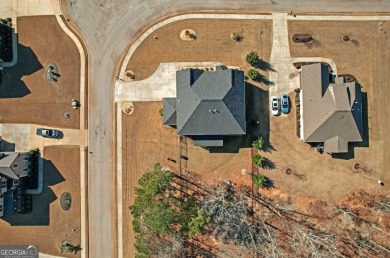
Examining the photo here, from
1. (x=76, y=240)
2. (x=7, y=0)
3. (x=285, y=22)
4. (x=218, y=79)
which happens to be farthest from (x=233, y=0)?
(x=76, y=240)

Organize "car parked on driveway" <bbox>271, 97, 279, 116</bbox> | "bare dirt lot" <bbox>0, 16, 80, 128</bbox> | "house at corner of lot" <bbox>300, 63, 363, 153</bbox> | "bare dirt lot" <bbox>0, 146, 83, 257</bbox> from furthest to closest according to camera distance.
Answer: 1. "bare dirt lot" <bbox>0, 16, 80, 128</bbox>
2. "bare dirt lot" <bbox>0, 146, 83, 257</bbox>
3. "car parked on driveway" <bbox>271, 97, 279, 116</bbox>
4. "house at corner of lot" <bbox>300, 63, 363, 153</bbox>

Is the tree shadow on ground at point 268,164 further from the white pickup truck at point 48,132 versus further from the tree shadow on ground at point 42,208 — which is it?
the white pickup truck at point 48,132

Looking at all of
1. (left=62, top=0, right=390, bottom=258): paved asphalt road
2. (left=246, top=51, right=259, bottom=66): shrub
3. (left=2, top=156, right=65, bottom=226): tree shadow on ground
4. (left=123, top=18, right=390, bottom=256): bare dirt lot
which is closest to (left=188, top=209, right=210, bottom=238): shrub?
(left=123, top=18, right=390, bottom=256): bare dirt lot

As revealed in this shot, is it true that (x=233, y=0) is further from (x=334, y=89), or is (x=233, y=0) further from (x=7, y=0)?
(x=7, y=0)

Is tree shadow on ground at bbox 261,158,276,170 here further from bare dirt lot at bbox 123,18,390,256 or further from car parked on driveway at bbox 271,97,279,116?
car parked on driveway at bbox 271,97,279,116

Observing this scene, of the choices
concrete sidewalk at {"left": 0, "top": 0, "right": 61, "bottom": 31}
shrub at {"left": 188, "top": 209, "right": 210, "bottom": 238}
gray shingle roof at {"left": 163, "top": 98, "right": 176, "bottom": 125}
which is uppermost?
concrete sidewalk at {"left": 0, "top": 0, "right": 61, "bottom": 31}

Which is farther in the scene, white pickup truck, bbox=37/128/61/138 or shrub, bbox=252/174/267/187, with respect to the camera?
white pickup truck, bbox=37/128/61/138
